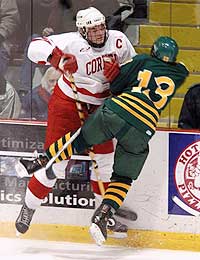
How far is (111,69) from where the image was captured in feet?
14.3

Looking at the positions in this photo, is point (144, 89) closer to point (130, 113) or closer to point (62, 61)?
point (130, 113)

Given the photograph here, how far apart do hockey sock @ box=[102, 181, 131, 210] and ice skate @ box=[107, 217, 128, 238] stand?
0.31m

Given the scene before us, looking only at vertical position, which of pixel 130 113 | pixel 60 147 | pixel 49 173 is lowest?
pixel 49 173

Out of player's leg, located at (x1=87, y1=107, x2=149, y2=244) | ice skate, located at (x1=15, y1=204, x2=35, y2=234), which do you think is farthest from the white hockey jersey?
ice skate, located at (x1=15, y1=204, x2=35, y2=234)

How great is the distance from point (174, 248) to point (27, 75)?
1.07 metres

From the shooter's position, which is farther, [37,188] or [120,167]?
[37,188]

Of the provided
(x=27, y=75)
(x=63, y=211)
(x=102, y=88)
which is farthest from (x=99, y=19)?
(x=63, y=211)

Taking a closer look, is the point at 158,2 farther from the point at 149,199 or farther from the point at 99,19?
the point at 149,199

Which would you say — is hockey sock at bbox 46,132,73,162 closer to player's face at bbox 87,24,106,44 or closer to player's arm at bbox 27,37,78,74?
player's arm at bbox 27,37,78,74

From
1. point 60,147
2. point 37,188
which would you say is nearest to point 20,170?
point 37,188

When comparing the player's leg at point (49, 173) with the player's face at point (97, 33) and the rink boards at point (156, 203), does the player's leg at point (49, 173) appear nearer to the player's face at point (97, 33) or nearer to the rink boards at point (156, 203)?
the rink boards at point (156, 203)

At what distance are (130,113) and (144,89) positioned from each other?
0.12 m

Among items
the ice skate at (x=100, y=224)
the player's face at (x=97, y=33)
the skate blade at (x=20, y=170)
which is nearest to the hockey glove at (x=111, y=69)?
the player's face at (x=97, y=33)

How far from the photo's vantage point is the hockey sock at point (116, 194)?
14.4 ft
